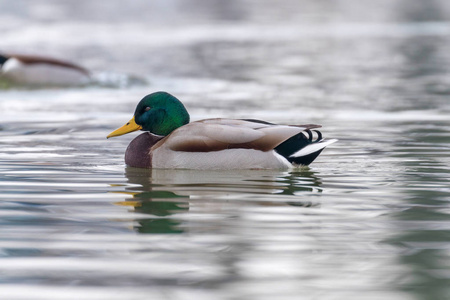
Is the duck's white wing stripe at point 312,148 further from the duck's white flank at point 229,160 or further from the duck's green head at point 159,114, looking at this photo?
the duck's green head at point 159,114

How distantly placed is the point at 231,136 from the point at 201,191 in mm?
925

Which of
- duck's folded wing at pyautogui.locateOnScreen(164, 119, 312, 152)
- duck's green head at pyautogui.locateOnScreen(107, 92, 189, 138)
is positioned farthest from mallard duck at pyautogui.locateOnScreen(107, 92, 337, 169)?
duck's green head at pyautogui.locateOnScreen(107, 92, 189, 138)

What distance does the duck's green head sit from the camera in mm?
8734

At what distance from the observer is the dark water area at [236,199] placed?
471 centimetres

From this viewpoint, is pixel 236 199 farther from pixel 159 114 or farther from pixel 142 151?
pixel 159 114

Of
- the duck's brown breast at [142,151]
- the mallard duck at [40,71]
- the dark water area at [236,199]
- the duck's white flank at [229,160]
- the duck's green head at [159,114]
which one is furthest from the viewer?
the mallard duck at [40,71]

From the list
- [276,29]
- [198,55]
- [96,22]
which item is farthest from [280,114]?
[96,22]

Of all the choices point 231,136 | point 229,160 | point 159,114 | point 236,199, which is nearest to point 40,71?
point 159,114

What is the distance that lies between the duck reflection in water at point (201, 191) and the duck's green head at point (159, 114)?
1.32 ft

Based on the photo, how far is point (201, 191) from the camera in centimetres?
738

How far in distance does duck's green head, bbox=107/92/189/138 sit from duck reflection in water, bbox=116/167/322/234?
40 cm

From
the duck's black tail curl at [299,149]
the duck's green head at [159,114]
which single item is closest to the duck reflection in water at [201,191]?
the duck's black tail curl at [299,149]

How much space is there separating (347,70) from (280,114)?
23.5ft

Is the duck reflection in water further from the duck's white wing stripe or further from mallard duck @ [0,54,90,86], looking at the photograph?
mallard duck @ [0,54,90,86]
